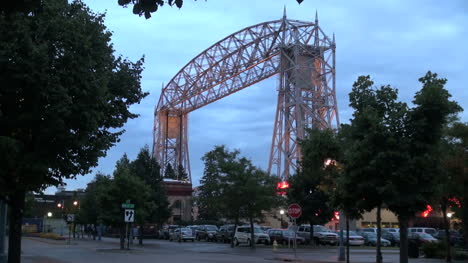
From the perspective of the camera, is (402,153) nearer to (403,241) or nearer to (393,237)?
(403,241)

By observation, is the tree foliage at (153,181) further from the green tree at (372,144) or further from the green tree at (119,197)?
the green tree at (372,144)

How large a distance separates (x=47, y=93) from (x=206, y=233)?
50753 mm

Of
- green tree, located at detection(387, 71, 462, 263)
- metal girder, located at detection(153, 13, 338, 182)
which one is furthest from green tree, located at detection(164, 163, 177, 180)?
green tree, located at detection(387, 71, 462, 263)

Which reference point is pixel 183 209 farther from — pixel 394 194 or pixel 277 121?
pixel 394 194

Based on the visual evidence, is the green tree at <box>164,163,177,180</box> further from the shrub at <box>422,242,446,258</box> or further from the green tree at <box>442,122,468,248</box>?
the green tree at <box>442,122,468,248</box>

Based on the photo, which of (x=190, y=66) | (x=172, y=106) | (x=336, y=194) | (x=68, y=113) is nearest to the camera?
(x=68, y=113)

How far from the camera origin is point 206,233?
208 feet

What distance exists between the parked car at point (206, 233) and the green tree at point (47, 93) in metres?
46.4

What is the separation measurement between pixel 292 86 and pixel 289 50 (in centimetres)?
403

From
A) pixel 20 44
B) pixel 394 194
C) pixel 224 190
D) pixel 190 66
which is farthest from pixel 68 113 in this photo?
pixel 190 66

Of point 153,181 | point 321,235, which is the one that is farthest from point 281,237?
point 153,181

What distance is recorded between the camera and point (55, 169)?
628 inches

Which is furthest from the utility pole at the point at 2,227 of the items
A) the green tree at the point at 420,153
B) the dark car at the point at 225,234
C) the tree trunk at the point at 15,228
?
the dark car at the point at 225,234

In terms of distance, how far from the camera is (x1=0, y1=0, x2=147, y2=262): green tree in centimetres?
1394
